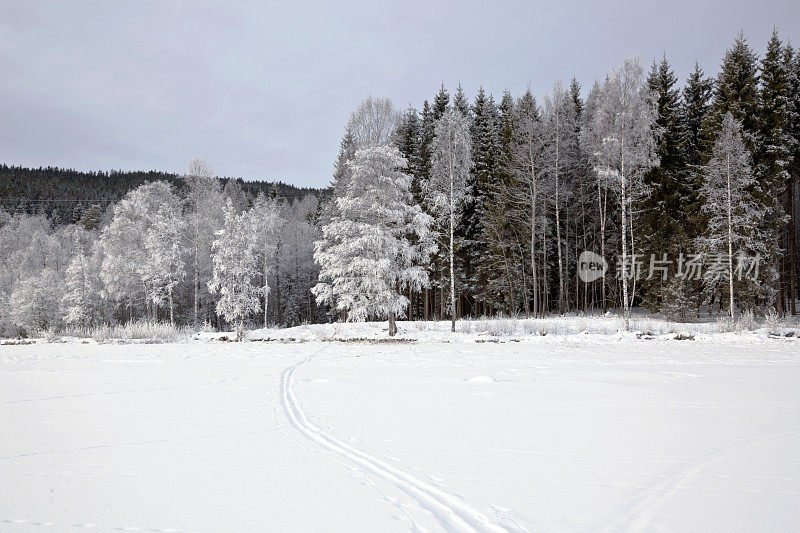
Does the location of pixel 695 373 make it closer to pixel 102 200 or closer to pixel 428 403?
pixel 428 403

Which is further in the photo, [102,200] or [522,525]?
[102,200]

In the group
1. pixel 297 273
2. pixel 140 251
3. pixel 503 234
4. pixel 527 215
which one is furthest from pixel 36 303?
pixel 527 215

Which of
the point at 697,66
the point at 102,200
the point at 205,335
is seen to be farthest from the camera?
the point at 102,200

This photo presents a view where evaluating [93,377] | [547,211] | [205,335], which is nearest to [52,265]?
[205,335]

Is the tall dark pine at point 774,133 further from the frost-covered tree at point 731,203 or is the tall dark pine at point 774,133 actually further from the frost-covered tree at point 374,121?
the frost-covered tree at point 374,121

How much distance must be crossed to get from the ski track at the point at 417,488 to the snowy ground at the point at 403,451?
0.02m

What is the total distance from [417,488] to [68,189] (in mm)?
116681

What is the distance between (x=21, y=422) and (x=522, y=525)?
6315 mm

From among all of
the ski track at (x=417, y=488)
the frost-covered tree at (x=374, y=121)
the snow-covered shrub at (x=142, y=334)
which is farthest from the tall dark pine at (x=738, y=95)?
the snow-covered shrub at (x=142, y=334)

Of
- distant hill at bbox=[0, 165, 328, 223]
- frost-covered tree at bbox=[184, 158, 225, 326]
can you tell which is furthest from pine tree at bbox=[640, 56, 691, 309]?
distant hill at bbox=[0, 165, 328, 223]

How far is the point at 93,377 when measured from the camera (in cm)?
948

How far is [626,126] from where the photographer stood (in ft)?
72.1

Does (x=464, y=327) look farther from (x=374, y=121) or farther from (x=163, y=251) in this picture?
(x=163, y=251)

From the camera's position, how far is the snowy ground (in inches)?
118
